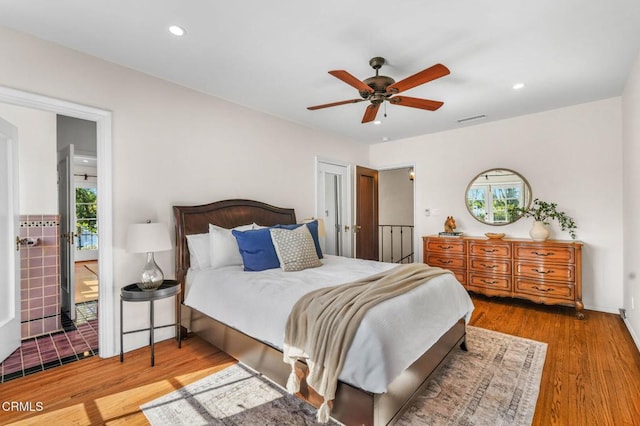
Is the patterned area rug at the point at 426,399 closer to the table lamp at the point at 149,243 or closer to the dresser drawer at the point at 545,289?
the table lamp at the point at 149,243

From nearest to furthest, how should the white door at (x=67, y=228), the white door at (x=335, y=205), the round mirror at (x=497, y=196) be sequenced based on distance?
1. the white door at (x=67, y=228)
2. the round mirror at (x=497, y=196)
3. the white door at (x=335, y=205)

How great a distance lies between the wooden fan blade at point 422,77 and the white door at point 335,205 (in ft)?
8.46

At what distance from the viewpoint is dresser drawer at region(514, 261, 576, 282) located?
3.57m

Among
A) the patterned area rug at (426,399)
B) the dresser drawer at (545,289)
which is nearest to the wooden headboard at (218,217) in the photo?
the patterned area rug at (426,399)

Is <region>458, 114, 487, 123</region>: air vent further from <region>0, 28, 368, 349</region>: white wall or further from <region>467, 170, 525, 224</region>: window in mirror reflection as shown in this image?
<region>0, 28, 368, 349</region>: white wall

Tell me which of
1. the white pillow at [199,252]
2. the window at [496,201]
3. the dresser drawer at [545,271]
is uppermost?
the window at [496,201]

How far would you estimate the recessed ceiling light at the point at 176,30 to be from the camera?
2.17m

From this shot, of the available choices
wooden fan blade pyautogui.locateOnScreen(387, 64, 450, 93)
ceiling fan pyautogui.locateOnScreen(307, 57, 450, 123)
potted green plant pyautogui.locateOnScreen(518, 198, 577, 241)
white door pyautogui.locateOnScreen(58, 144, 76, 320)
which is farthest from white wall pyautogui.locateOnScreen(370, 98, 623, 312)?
white door pyautogui.locateOnScreen(58, 144, 76, 320)

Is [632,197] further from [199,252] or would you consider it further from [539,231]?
[199,252]

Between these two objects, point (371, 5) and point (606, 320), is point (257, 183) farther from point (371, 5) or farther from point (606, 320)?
point (606, 320)

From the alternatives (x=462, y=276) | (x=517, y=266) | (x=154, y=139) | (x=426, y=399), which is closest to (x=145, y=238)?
(x=154, y=139)

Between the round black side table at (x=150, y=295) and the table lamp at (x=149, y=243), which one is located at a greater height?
the table lamp at (x=149, y=243)

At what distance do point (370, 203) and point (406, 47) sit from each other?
3546 millimetres

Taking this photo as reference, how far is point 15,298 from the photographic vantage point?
8.54 ft
